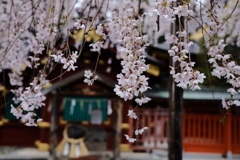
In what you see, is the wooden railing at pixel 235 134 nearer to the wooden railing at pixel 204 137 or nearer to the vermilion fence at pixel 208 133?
the vermilion fence at pixel 208 133

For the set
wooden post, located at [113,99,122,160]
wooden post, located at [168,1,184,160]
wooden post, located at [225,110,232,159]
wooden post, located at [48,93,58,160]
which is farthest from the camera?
wooden post, located at [225,110,232,159]

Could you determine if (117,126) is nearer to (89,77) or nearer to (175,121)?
(175,121)

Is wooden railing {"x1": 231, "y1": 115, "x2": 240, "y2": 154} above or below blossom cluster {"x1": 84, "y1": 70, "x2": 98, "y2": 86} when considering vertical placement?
below

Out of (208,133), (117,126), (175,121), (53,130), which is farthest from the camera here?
(208,133)

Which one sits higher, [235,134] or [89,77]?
[89,77]

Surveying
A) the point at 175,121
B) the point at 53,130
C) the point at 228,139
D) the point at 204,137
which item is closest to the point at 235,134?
the point at 228,139

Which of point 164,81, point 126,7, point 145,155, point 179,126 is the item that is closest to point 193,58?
point 164,81

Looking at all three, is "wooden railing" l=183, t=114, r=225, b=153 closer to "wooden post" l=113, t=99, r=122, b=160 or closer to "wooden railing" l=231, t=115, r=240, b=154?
"wooden railing" l=231, t=115, r=240, b=154

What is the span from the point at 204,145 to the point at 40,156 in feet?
18.2

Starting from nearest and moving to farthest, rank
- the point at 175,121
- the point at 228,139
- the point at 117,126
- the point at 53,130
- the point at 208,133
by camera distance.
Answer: the point at 175,121, the point at 53,130, the point at 117,126, the point at 228,139, the point at 208,133

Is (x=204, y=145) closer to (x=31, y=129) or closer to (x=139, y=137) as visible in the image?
(x=139, y=137)

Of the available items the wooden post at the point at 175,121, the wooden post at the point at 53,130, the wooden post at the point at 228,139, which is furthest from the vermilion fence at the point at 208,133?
the wooden post at the point at 175,121

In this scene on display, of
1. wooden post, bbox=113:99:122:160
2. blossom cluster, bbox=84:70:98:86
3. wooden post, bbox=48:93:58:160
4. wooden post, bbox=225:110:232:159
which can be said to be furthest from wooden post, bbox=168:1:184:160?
wooden post, bbox=225:110:232:159

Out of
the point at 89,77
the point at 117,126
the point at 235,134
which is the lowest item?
the point at 235,134
